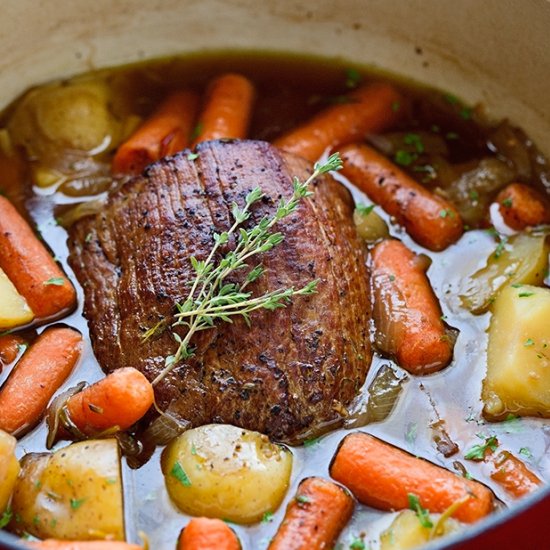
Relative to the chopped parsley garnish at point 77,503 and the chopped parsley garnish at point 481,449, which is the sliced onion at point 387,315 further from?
the chopped parsley garnish at point 77,503

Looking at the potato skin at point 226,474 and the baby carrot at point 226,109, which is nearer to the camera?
the potato skin at point 226,474

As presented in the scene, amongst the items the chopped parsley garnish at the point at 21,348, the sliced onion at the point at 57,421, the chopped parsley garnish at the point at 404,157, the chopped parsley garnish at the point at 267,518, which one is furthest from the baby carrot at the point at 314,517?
the chopped parsley garnish at the point at 404,157

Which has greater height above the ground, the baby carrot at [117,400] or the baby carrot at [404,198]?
the baby carrot at [404,198]

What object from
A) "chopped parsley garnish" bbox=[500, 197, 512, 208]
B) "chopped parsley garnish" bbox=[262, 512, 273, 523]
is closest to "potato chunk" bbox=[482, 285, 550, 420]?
"chopped parsley garnish" bbox=[500, 197, 512, 208]

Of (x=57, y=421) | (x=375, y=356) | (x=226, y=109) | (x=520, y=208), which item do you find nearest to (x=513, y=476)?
(x=375, y=356)

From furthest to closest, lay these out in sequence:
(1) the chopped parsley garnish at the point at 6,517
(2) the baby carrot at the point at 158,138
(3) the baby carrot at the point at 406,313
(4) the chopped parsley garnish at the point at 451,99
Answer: (4) the chopped parsley garnish at the point at 451,99 → (2) the baby carrot at the point at 158,138 → (3) the baby carrot at the point at 406,313 → (1) the chopped parsley garnish at the point at 6,517

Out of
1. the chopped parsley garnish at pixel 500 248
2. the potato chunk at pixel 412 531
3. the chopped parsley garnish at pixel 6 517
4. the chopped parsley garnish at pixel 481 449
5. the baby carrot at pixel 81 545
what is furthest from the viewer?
the chopped parsley garnish at pixel 500 248

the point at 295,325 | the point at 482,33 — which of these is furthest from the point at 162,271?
the point at 482,33
